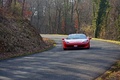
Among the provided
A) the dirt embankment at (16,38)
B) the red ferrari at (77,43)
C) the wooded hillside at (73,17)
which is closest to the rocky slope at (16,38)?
the dirt embankment at (16,38)

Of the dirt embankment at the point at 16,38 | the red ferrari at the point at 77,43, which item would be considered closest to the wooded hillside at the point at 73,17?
the dirt embankment at the point at 16,38

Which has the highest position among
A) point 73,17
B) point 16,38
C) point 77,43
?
point 73,17


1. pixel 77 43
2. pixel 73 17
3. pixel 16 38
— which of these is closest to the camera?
pixel 77 43

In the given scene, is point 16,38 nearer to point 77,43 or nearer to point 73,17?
point 77,43

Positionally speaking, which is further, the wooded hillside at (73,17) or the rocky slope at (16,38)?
the wooded hillside at (73,17)

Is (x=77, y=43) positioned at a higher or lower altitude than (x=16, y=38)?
lower

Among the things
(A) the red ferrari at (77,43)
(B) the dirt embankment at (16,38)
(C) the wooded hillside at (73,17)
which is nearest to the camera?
(B) the dirt embankment at (16,38)

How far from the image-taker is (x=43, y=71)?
1094cm

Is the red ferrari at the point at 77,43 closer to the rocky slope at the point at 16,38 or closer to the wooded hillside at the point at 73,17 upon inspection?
the rocky slope at the point at 16,38

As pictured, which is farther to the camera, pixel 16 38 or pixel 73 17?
pixel 73 17

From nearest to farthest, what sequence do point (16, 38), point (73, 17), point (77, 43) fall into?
point (77, 43), point (16, 38), point (73, 17)

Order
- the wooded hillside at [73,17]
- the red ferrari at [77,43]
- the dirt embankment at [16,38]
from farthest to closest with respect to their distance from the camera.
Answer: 1. the wooded hillside at [73,17]
2. the red ferrari at [77,43]
3. the dirt embankment at [16,38]

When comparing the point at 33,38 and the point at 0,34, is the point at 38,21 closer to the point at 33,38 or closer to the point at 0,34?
the point at 33,38

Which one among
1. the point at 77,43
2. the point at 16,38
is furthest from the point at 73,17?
the point at 77,43
